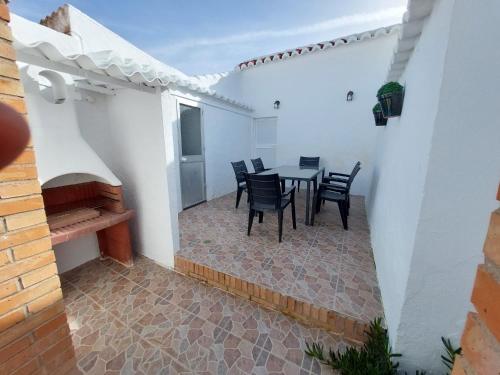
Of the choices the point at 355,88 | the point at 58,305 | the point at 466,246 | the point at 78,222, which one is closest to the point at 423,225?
the point at 466,246

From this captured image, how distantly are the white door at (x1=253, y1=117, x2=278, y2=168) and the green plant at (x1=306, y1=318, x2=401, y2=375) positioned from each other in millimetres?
4913

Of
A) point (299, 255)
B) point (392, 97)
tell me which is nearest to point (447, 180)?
point (392, 97)

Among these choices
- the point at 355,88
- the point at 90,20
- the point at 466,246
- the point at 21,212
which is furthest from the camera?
the point at 355,88

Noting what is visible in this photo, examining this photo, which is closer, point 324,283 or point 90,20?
point 324,283

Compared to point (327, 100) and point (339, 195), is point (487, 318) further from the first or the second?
point (327, 100)

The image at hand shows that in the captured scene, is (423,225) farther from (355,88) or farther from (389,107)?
(355,88)

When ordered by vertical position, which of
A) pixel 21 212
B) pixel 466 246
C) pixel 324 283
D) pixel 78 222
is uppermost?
pixel 21 212

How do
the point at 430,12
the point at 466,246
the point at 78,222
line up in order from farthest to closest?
the point at 78,222 → the point at 430,12 → the point at 466,246

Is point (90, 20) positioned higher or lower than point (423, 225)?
higher

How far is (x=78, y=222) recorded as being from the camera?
84.4 inches

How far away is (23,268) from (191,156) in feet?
11.3

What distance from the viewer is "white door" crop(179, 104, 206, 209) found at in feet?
13.1

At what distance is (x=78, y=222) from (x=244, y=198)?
3266 mm

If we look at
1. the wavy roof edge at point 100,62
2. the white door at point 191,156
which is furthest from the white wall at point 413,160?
the white door at point 191,156
